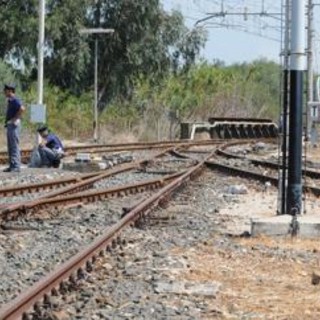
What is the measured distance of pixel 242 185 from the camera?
18.7m

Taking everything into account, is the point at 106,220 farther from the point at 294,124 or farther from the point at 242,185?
the point at 242,185

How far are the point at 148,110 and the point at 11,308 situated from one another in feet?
154

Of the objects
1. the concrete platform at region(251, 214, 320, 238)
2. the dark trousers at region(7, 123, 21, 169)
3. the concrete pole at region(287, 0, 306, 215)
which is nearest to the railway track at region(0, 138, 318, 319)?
the concrete platform at region(251, 214, 320, 238)

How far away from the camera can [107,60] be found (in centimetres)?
5125

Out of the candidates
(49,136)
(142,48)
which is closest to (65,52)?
(142,48)

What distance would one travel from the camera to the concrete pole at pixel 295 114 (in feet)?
38.8

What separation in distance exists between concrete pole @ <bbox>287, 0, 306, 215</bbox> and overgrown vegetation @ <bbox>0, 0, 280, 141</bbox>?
32.4 m

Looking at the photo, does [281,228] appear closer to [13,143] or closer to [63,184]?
[63,184]

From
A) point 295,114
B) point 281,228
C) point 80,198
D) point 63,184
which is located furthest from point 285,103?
point 63,184

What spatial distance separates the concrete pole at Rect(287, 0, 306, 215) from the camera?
38.8 ft

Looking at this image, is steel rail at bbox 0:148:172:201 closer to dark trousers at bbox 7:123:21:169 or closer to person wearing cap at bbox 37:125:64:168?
dark trousers at bbox 7:123:21:169

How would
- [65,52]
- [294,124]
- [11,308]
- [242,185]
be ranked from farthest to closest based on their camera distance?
[65,52] → [242,185] → [294,124] → [11,308]

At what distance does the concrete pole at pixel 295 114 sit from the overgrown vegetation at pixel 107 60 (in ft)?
106

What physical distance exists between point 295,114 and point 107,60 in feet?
131
